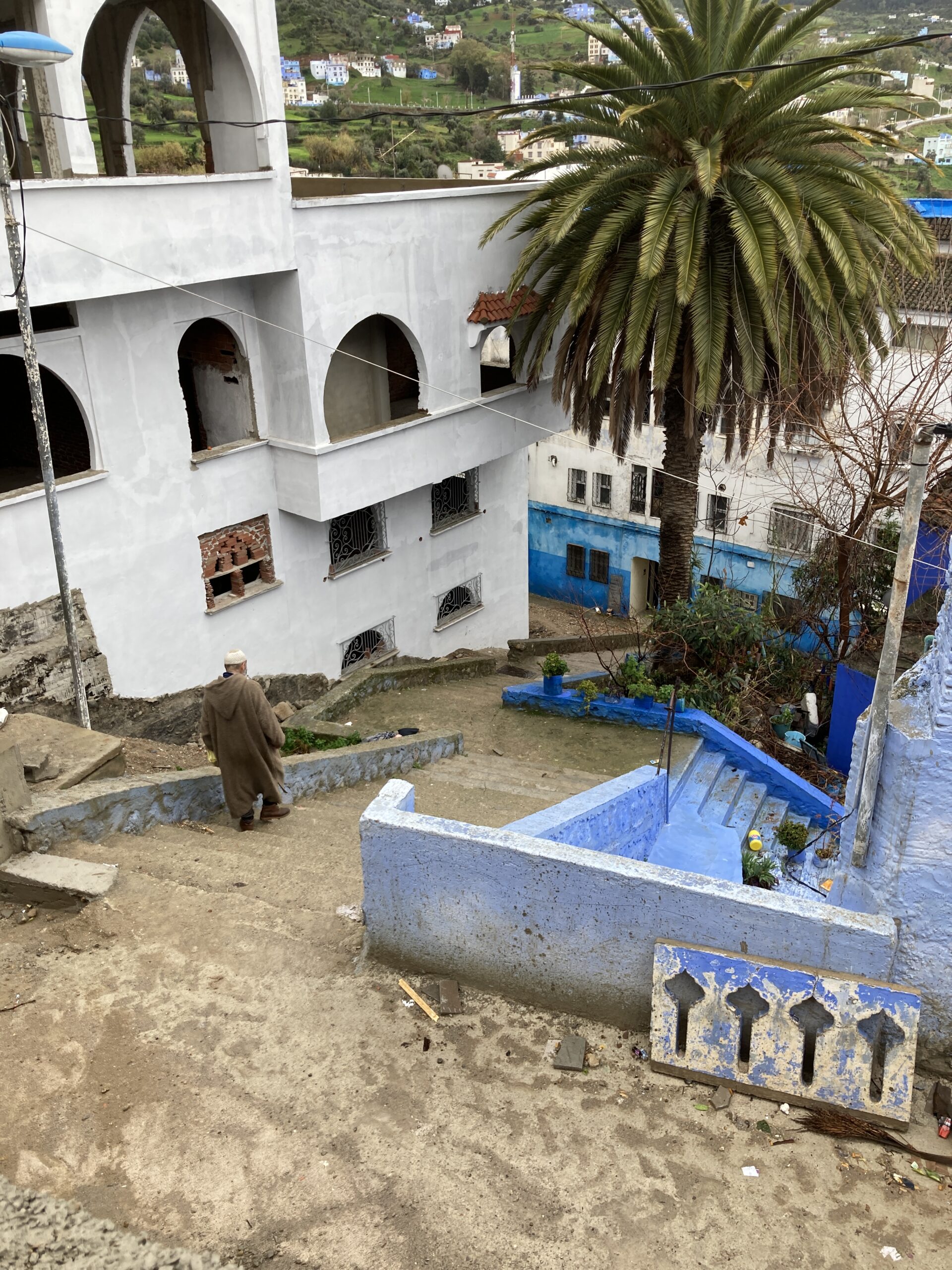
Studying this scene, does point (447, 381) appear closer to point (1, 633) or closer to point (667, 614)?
point (667, 614)

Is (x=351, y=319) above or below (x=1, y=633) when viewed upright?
above

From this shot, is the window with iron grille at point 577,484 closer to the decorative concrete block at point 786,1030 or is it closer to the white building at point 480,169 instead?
the white building at point 480,169

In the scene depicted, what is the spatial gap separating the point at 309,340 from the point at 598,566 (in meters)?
15.7

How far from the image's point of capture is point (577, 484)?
25.8 meters

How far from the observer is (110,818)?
6.33 meters

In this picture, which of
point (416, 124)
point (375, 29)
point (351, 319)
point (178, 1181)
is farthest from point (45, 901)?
point (375, 29)

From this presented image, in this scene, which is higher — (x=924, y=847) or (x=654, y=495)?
(x=924, y=847)

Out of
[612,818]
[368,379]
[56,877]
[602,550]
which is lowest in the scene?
[602,550]

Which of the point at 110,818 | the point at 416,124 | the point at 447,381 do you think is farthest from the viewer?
the point at 416,124

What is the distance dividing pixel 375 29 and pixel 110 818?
200ft

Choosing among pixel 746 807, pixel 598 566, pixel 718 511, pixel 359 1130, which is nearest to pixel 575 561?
pixel 598 566

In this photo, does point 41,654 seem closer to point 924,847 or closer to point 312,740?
point 312,740

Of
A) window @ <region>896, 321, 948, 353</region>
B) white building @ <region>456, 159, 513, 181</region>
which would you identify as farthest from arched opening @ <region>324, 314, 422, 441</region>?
white building @ <region>456, 159, 513, 181</region>

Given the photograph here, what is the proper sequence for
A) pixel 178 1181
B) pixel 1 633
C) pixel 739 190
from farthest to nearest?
pixel 739 190
pixel 1 633
pixel 178 1181
